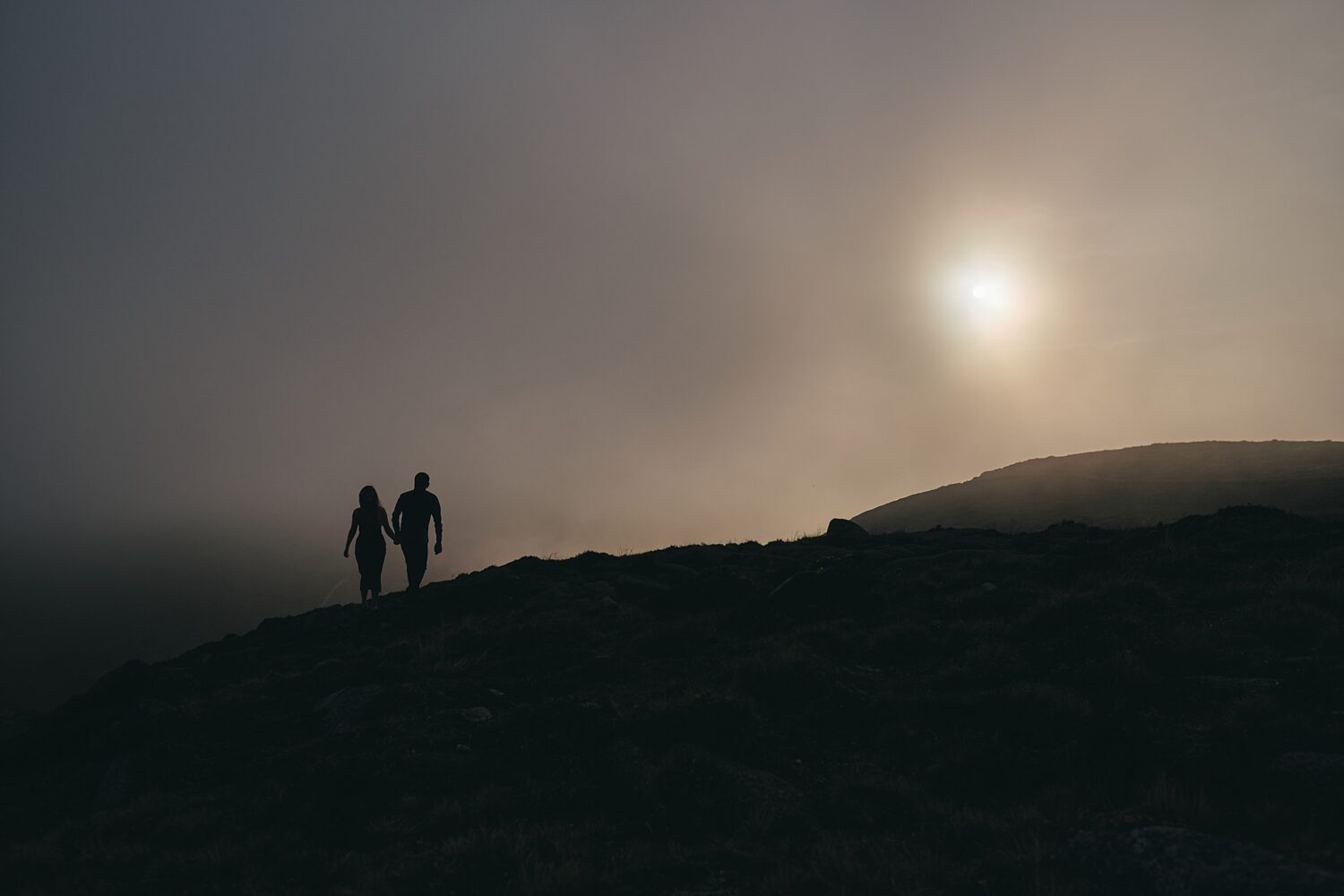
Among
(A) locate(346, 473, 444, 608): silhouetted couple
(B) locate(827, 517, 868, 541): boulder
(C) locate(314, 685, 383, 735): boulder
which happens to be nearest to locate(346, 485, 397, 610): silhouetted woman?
(A) locate(346, 473, 444, 608): silhouetted couple

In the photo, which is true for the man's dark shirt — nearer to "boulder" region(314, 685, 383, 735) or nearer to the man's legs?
the man's legs

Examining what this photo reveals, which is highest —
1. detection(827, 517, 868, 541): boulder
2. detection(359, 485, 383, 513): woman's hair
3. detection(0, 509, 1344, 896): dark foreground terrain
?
detection(359, 485, 383, 513): woman's hair

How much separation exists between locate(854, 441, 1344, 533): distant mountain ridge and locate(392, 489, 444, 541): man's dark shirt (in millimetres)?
29972

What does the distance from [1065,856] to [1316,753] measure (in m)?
2.76

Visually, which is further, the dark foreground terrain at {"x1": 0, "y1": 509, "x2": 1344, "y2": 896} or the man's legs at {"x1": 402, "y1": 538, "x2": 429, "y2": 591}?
the man's legs at {"x1": 402, "y1": 538, "x2": 429, "y2": 591}

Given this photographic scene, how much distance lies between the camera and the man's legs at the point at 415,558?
1786cm

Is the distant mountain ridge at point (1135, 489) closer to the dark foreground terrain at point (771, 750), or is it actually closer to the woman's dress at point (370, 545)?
the dark foreground terrain at point (771, 750)

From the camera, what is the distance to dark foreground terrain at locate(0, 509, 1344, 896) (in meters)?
5.85

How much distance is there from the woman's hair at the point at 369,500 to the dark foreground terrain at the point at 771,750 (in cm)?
344

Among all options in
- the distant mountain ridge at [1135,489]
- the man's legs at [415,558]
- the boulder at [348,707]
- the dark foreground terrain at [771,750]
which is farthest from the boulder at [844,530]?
the boulder at [348,707]

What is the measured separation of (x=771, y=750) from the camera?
8.61m

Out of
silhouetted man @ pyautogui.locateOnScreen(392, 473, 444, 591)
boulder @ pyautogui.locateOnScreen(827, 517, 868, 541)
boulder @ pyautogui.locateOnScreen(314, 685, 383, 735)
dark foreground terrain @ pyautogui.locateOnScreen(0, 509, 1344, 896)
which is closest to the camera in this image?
dark foreground terrain @ pyautogui.locateOnScreen(0, 509, 1344, 896)

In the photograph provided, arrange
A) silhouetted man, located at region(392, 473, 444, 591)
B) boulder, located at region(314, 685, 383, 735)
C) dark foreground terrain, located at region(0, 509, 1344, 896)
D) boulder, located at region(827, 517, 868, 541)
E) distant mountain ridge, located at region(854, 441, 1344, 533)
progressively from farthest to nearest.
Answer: distant mountain ridge, located at region(854, 441, 1344, 533)
boulder, located at region(827, 517, 868, 541)
silhouetted man, located at region(392, 473, 444, 591)
boulder, located at region(314, 685, 383, 735)
dark foreground terrain, located at region(0, 509, 1344, 896)

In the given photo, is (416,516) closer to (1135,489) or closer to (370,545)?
(370,545)
